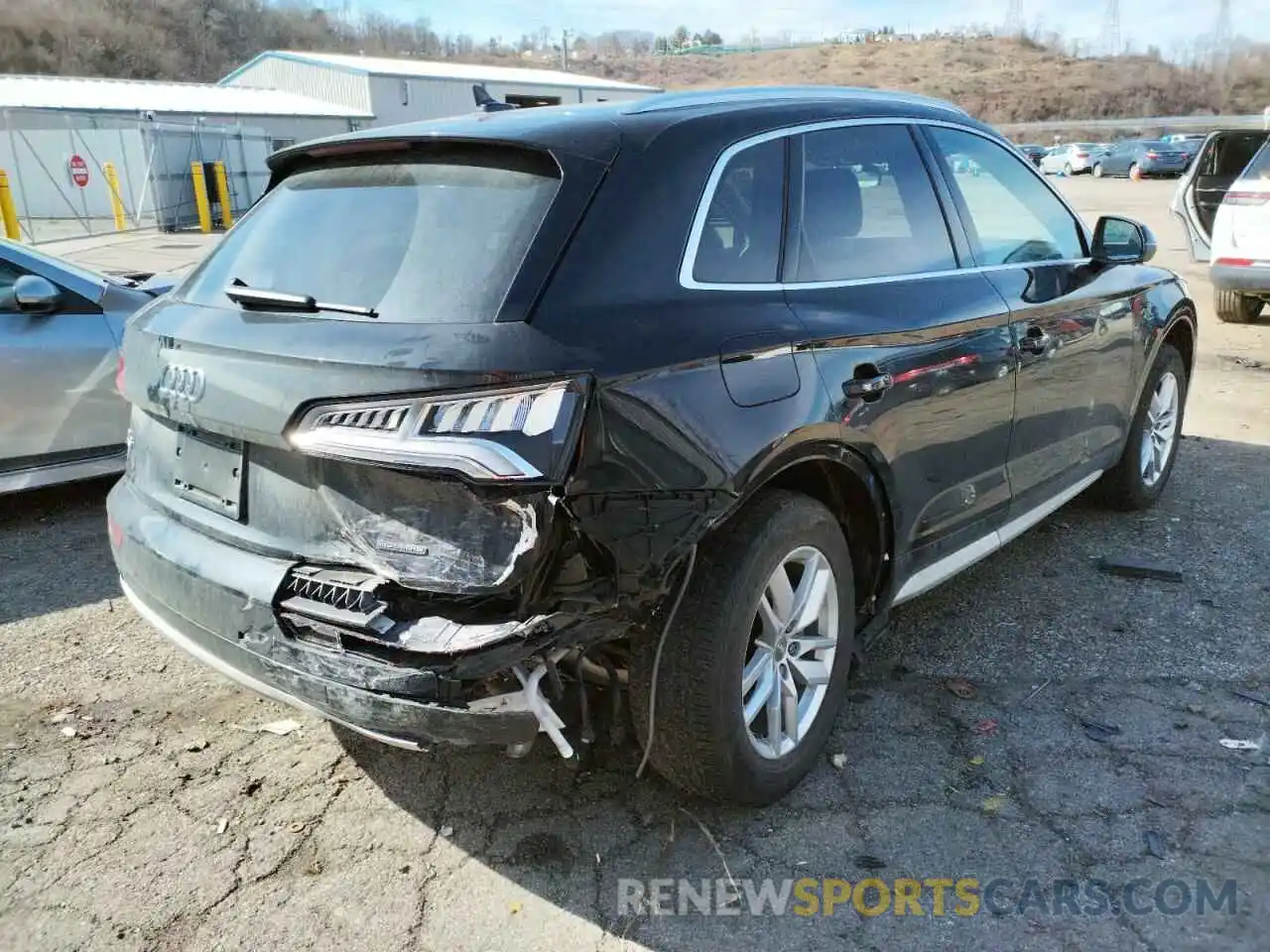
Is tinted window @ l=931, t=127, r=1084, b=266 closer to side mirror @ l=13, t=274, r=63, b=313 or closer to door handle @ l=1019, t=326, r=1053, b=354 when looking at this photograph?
door handle @ l=1019, t=326, r=1053, b=354

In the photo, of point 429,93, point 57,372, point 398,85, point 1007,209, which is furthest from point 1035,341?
point 429,93

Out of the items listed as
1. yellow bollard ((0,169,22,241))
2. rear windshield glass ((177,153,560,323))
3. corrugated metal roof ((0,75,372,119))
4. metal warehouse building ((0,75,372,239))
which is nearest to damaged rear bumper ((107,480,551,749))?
rear windshield glass ((177,153,560,323))

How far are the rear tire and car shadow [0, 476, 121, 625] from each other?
9769mm

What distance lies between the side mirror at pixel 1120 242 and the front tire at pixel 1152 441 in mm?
764

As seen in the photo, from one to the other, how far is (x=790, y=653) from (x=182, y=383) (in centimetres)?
177

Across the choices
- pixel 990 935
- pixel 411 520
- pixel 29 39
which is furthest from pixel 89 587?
pixel 29 39

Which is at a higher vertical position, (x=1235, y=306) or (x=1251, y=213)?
(x=1251, y=213)

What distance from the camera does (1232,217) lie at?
8.79 m

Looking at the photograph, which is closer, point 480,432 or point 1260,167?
point 480,432

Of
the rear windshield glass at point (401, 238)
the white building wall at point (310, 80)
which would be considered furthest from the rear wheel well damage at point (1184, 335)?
the white building wall at point (310, 80)

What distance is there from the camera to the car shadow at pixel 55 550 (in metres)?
4.30

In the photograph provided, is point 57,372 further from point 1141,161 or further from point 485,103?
point 1141,161

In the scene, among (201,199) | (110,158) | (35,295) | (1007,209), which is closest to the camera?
(1007,209)

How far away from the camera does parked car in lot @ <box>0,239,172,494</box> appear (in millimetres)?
4996
